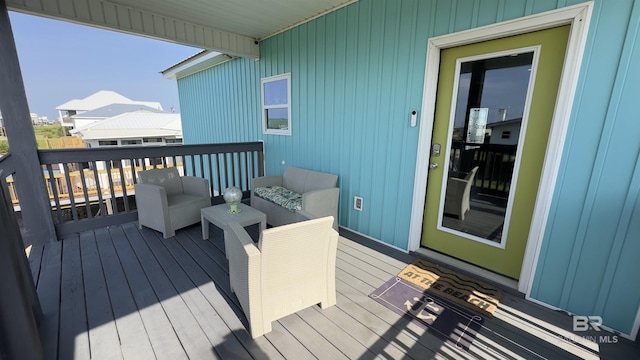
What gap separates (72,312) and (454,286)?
296 centimetres

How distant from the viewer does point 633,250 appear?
1.61 metres

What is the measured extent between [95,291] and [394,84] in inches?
129

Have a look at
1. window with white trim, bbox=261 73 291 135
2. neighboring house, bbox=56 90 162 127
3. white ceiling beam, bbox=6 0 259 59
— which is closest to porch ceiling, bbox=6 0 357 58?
white ceiling beam, bbox=6 0 259 59

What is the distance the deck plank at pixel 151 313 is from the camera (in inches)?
60.6

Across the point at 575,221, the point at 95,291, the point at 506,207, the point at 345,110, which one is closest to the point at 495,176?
the point at 506,207

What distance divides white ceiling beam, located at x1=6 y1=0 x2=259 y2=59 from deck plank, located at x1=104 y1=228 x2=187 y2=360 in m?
2.62

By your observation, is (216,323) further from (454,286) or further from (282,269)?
(454,286)

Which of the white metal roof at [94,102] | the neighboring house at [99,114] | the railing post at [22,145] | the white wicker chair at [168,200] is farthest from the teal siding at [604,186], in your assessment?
the white metal roof at [94,102]

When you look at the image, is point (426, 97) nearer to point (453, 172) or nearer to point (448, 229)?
point (453, 172)

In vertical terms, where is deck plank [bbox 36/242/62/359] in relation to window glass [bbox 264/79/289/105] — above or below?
below

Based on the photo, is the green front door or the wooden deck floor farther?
the green front door

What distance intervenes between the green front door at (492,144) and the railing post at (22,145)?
413 cm

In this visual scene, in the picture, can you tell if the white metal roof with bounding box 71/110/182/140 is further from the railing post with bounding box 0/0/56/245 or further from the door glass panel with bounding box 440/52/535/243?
the door glass panel with bounding box 440/52/535/243

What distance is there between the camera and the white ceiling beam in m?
2.65
